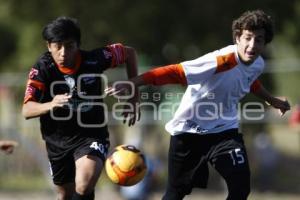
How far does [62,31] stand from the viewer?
761cm

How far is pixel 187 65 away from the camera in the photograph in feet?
24.5

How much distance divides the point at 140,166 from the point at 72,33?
165 centimetres

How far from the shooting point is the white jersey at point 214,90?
7465 millimetres

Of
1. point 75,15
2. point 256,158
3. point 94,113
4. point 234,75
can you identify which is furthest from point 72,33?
point 75,15

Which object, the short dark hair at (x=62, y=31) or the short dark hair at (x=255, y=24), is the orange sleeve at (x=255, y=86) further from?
the short dark hair at (x=62, y=31)

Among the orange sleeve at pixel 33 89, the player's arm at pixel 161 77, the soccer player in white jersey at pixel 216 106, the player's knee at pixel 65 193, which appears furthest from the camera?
the player's knee at pixel 65 193

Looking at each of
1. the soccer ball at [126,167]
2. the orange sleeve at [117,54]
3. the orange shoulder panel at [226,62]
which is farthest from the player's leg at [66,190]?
the orange shoulder panel at [226,62]

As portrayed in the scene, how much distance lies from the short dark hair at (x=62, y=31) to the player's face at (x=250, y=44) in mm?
1581

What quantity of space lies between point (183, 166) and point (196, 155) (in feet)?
0.57

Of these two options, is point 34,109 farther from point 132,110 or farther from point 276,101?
point 276,101

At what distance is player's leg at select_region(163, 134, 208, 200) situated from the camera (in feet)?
26.2

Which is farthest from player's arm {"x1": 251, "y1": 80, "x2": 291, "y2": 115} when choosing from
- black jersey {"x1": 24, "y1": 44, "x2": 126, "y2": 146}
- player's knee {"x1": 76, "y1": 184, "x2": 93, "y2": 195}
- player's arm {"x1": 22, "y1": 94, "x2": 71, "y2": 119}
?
player's arm {"x1": 22, "y1": 94, "x2": 71, "y2": 119}

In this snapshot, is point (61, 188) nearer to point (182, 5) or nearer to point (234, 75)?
point (234, 75)

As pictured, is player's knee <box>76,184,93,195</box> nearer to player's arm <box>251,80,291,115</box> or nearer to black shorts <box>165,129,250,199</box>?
black shorts <box>165,129,250,199</box>
